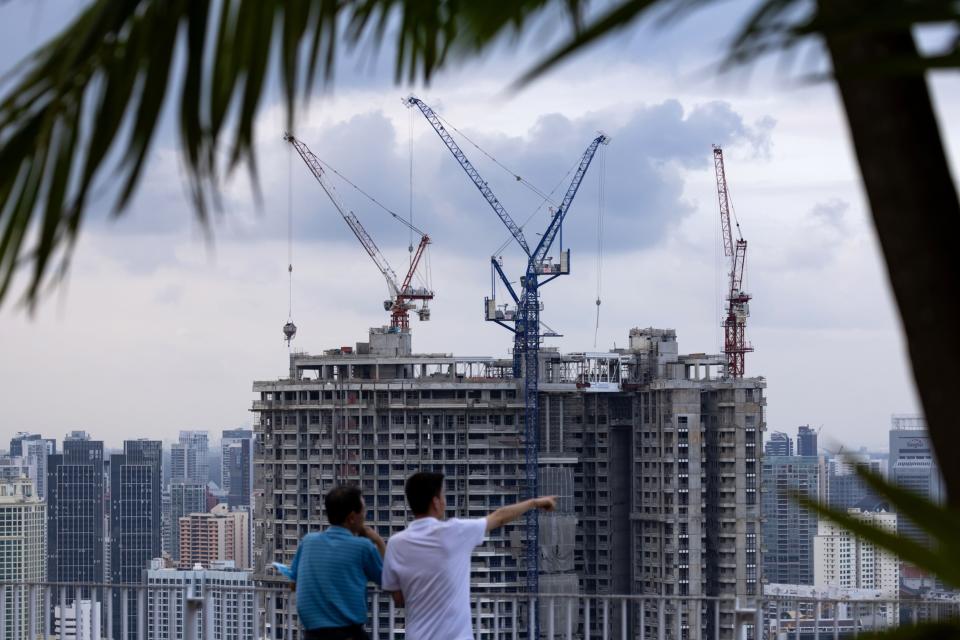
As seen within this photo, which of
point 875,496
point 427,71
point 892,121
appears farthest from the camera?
point 427,71

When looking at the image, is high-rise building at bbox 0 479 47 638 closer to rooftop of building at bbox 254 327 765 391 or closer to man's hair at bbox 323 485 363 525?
rooftop of building at bbox 254 327 765 391

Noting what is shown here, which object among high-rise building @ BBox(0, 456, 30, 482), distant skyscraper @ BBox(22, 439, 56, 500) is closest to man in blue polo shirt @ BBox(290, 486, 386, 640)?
distant skyscraper @ BBox(22, 439, 56, 500)

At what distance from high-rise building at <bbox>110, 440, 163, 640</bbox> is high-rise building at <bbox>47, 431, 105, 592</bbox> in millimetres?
686

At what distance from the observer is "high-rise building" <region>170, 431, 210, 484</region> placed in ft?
299

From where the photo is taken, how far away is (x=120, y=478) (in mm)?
71312

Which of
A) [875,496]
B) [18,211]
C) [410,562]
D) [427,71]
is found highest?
[427,71]

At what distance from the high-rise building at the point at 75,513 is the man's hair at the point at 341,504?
6293 cm

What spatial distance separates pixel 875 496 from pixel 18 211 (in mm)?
501

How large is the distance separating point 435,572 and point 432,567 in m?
0.02

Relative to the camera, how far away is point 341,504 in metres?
4.38

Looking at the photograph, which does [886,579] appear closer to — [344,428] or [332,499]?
[344,428]

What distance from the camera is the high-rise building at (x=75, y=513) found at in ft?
218

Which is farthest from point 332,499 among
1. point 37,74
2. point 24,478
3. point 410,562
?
point 24,478

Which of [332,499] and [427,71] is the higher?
[427,71]
